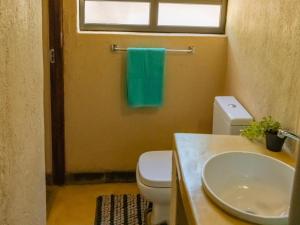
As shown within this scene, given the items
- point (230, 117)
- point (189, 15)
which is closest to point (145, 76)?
point (189, 15)

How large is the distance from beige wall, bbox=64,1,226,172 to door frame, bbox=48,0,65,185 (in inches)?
1.6

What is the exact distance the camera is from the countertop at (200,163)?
1.31 m

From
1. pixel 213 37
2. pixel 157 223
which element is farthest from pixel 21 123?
pixel 213 37

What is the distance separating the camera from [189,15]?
9.53 feet

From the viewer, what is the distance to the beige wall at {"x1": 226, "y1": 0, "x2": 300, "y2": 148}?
5.82 feet

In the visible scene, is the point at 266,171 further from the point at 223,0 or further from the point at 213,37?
the point at 223,0

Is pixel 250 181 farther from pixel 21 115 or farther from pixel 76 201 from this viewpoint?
pixel 76 201

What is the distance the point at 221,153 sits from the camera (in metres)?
1.71

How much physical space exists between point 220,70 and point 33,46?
167 cm

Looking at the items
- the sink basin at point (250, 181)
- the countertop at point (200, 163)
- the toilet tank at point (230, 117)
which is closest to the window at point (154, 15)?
the toilet tank at point (230, 117)

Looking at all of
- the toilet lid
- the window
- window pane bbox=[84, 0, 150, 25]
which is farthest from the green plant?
window pane bbox=[84, 0, 150, 25]

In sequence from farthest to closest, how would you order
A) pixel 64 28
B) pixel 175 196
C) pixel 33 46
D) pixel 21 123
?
pixel 64 28
pixel 175 196
pixel 33 46
pixel 21 123

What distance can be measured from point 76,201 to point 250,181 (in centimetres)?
153

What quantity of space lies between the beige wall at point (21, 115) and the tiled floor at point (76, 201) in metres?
0.88
